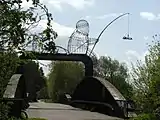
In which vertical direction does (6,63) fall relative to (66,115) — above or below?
above

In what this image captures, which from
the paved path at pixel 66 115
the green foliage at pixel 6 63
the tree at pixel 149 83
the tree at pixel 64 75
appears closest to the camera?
the green foliage at pixel 6 63

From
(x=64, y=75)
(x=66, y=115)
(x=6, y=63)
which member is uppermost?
(x=64, y=75)

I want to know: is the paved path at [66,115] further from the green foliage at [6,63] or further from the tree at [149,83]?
the green foliage at [6,63]

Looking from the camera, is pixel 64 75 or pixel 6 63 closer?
pixel 6 63

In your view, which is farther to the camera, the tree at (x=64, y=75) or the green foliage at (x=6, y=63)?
the tree at (x=64, y=75)

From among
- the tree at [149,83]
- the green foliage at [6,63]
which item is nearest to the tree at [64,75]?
the tree at [149,83]

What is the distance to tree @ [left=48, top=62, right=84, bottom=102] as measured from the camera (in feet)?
267

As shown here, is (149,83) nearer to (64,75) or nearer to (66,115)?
(66,115)

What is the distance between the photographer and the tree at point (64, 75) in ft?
267

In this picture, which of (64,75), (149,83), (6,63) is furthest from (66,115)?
(64,75)

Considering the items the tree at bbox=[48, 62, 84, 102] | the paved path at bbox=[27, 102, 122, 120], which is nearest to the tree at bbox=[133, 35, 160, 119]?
the paved path at bbox=[27, 102, 122, 120]

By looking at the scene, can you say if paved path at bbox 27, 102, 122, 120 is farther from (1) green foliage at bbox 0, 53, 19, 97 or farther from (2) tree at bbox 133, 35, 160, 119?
(1) green foliage at bbox 0, 53, 19, 97

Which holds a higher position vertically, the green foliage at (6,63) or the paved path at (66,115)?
the green foliage at (6,63)

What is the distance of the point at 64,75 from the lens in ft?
267
